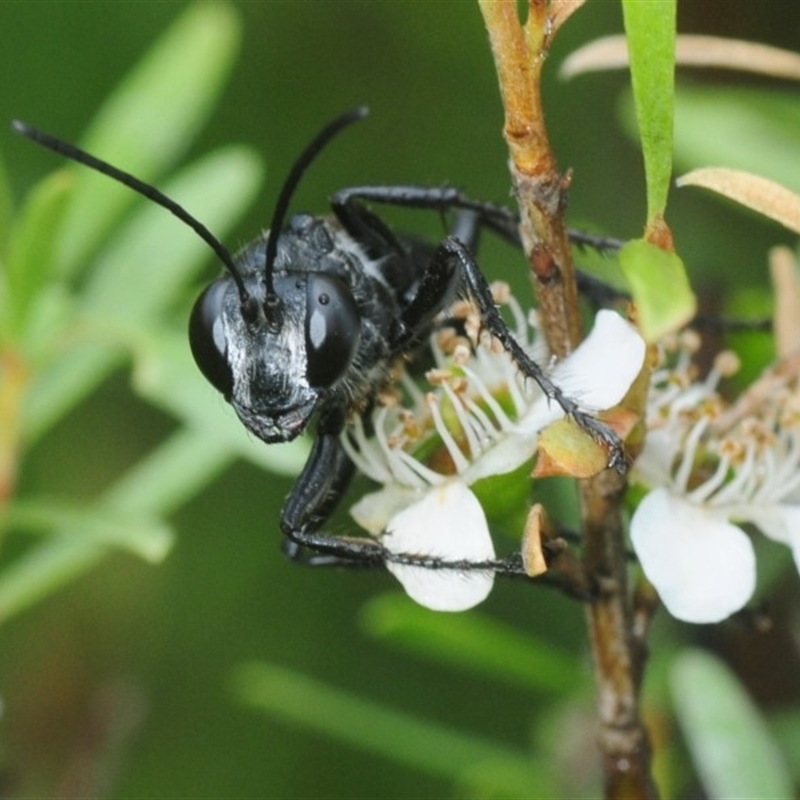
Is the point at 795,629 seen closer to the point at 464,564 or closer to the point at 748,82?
the point at 464,564

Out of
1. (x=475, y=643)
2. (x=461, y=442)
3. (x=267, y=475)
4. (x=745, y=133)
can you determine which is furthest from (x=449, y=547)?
(x=267, y=475)

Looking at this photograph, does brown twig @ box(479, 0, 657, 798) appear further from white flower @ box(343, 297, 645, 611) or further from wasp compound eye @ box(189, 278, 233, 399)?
wasp compound eye @ box(189, 278, 233, 399)

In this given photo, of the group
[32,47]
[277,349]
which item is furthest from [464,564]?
[32,47]

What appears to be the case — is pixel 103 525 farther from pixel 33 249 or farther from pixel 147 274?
pixel 147 274

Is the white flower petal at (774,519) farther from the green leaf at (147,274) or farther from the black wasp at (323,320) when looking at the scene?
the green leaf at (147,274)

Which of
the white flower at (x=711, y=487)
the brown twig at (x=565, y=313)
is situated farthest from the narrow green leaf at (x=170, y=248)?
the brown twig at (x=565, y=313)

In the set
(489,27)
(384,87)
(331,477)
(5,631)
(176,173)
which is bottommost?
(5,631)
